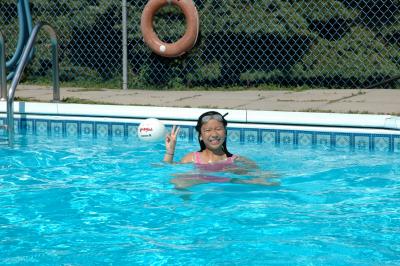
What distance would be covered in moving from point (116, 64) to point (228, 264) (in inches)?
311

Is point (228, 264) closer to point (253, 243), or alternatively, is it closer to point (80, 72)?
point (253, 243)

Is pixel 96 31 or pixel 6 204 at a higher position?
pixel 96 31

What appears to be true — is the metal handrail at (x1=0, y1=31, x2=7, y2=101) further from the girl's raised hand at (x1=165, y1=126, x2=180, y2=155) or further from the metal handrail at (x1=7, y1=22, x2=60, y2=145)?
the girl's raised hand at (x1=165, y1=126, x2=180, y2=155)

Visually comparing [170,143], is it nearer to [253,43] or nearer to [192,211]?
[192,211]

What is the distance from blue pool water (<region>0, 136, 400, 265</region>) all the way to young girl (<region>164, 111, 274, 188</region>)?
0.29 ft

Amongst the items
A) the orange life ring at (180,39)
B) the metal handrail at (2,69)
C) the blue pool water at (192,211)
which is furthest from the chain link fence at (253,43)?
Result: the blue pool water at (192,211)

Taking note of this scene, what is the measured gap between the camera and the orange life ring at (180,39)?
988cm

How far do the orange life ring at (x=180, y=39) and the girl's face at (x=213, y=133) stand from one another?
4427mm

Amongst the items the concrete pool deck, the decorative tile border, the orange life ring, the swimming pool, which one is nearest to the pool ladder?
the swimming pool

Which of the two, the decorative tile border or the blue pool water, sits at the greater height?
the decorative tile border

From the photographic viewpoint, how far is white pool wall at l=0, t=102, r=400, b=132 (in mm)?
6738

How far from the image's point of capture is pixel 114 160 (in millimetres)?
6574

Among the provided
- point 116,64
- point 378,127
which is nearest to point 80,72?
point 116,64

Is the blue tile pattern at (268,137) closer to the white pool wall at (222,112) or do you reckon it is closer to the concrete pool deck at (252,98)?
the white pool wall at (222,112)
